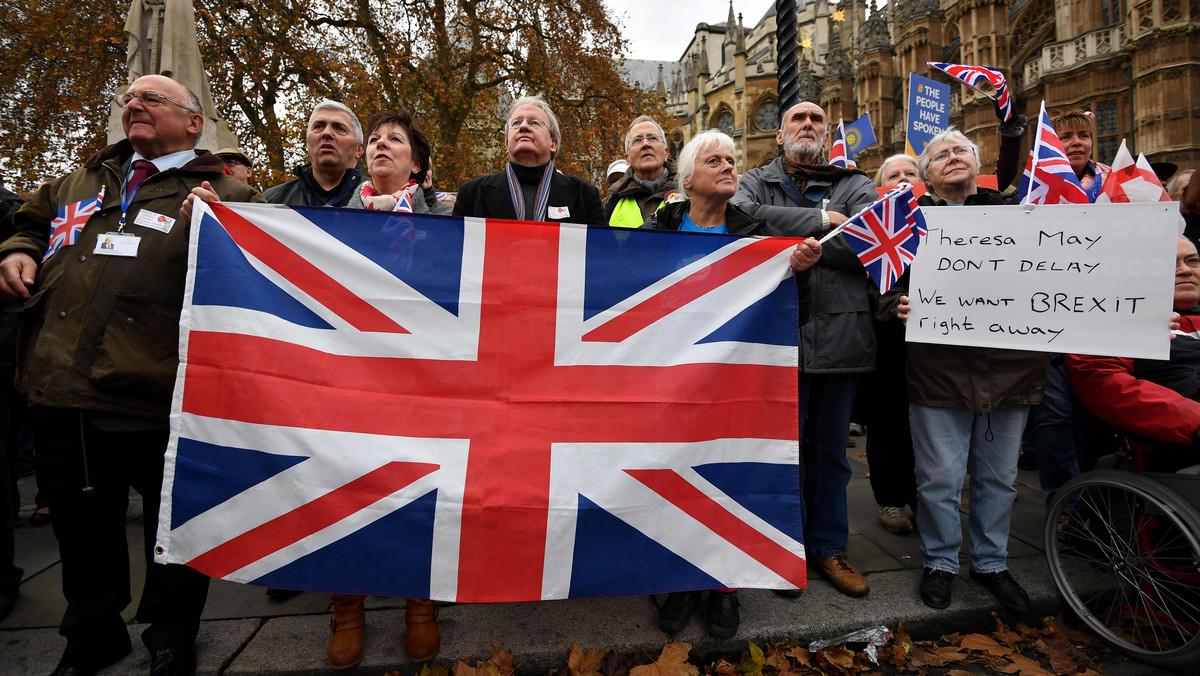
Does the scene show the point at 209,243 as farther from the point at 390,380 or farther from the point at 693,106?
the point at 693,106

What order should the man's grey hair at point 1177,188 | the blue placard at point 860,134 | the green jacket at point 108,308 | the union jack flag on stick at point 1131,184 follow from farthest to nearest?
the blue placard at point 860,134, the man's grey hair at point 1177,188, the union jack flag on stick at point 1131,184, the green jacket at point 108,308

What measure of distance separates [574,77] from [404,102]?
4887mm

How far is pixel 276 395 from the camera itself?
7.60 feet

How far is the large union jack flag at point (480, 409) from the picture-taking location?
2.27 meters

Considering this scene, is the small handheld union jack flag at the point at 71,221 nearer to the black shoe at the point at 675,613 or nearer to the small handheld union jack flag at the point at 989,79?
the black shoe at the point at 675,613

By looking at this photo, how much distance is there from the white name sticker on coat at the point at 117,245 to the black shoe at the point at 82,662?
1614mm

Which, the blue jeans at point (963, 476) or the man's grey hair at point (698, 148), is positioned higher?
the man's grey hair at point (698, 148)

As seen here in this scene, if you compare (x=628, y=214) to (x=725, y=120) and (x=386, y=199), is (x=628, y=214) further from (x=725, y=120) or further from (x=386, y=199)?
(x=725, y=120)

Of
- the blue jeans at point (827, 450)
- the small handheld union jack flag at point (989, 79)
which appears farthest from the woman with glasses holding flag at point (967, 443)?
the small handheld union jack flag at point (989, 79)

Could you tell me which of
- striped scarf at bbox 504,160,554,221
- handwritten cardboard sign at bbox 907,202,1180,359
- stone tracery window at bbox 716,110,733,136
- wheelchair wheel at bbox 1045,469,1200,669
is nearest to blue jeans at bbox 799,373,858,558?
handwritten cardboard sign at bbox 907,202,1180,359

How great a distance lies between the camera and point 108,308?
2.26m

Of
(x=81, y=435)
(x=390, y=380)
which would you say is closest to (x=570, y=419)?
(x=390, y=380)

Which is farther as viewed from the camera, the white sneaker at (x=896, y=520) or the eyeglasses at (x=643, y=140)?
the eyeglasses at (x=643, y=140)

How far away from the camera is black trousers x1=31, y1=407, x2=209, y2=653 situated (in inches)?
89.8
